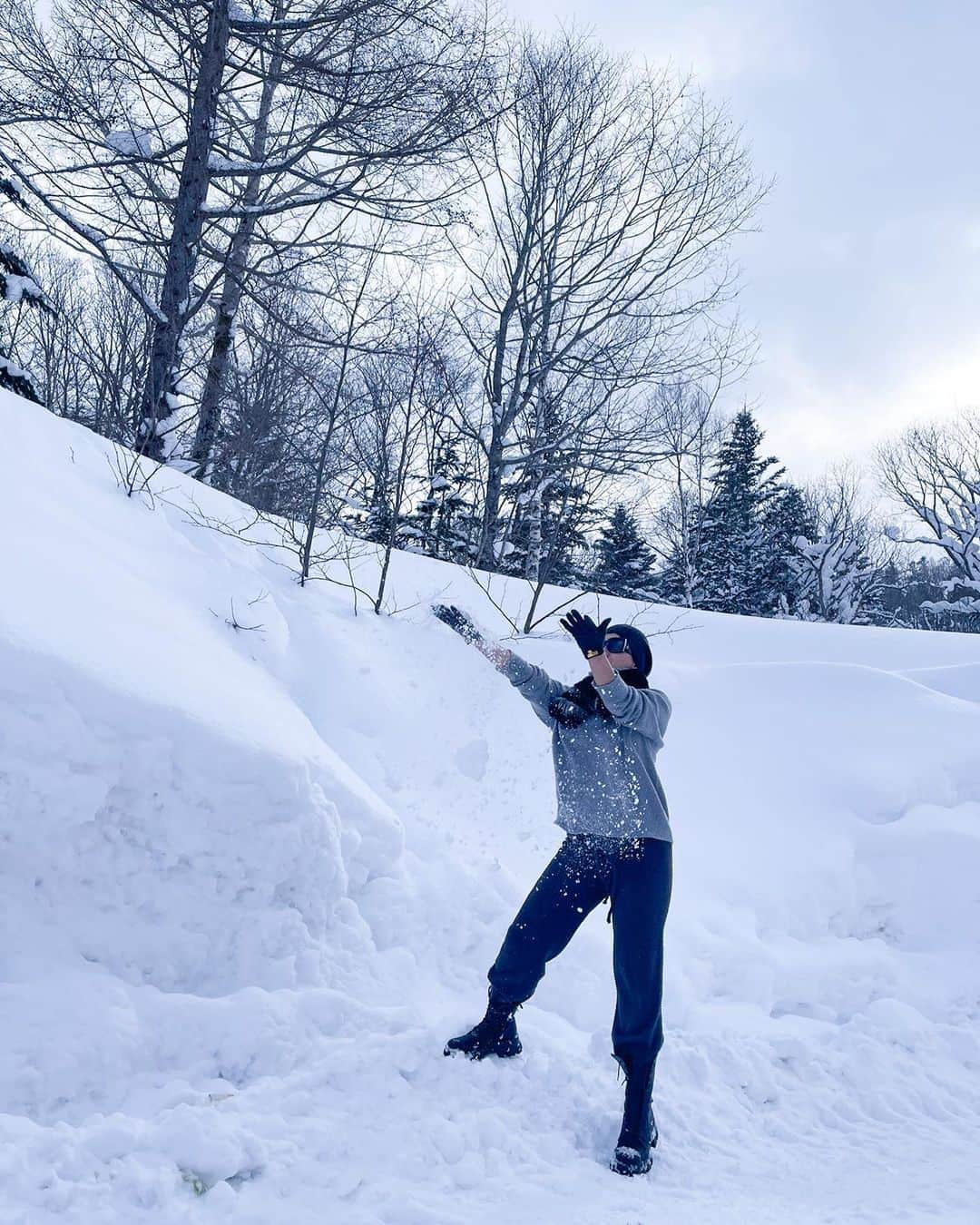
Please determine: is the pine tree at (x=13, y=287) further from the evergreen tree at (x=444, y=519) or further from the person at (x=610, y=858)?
the evergreen tree at (x=444, y=519)

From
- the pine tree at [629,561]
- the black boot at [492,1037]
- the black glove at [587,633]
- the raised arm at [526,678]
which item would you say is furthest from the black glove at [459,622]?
the pine tree at [629,561]

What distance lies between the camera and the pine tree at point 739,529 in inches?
1065

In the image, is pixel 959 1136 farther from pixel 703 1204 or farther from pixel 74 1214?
pixel 74 1214

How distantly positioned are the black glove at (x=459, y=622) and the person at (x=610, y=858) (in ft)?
0.62

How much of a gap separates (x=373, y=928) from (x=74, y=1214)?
5.67 feet

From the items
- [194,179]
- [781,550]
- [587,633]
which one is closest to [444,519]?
[194,179]

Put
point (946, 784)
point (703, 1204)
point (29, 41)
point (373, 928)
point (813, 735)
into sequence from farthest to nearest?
point (29, 41), point (813, 735), point (946, 784), point (373, 928), point (703, 1204)

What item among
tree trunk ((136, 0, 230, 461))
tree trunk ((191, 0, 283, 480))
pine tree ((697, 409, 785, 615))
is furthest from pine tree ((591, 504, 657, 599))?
tree trunk ((136, 0, 230, 461))

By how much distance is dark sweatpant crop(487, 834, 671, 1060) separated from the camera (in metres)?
2.67

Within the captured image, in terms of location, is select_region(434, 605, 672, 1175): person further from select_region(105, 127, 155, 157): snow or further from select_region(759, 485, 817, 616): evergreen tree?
select_region(759, 485, 817, 616): evergreen tree

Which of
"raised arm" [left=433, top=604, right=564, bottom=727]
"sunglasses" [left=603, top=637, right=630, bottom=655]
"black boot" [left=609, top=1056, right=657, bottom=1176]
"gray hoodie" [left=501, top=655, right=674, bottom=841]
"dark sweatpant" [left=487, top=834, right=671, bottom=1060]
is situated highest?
"sunglasses" [left=603, top=637, right=630, bottom=655]

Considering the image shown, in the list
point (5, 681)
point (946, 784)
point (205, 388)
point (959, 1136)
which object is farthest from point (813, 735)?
point (205, 388)

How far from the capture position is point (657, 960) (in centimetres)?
269

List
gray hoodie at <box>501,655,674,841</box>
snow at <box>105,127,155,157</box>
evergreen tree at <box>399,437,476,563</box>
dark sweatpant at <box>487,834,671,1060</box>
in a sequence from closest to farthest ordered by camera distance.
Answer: dark sweatpant at <box>487,834,671,1060</box> → gray hoodie at <box>501,655,674,841</box> → snow at <box>105,127,155,157</box> → evergreen tree at <box>399,437,476,563</box>
